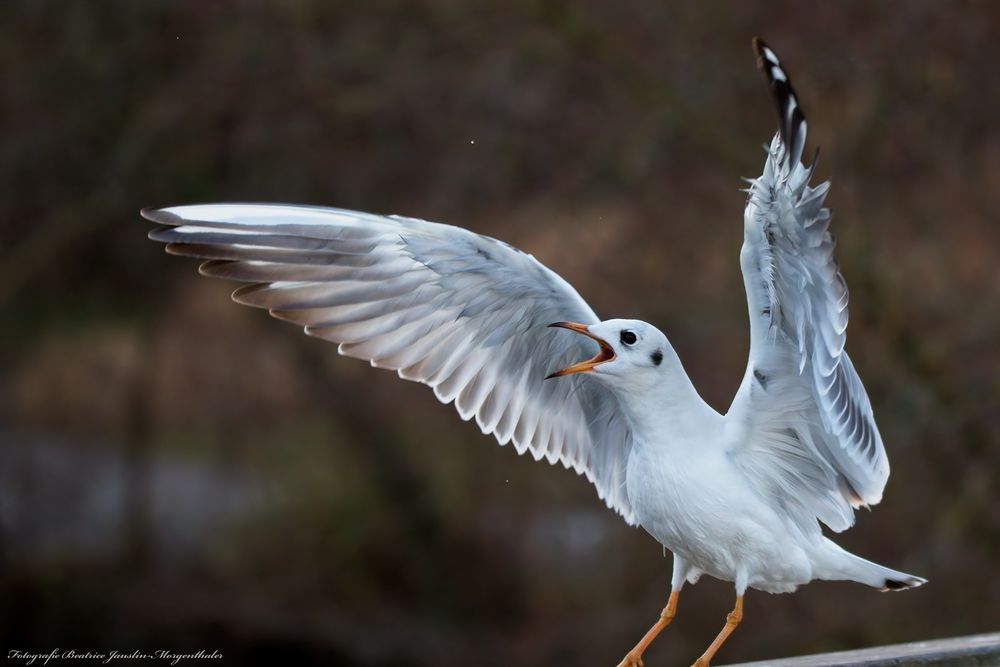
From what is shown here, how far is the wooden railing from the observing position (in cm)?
334

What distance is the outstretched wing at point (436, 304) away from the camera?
3.40 meters

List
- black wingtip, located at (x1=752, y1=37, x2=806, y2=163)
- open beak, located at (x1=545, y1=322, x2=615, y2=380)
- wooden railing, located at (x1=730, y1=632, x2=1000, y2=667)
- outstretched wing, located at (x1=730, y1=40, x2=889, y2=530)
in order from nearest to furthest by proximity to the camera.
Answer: black wingtip, located at (x1=752, y1=37, x2=806, y2=163) → outstretched wing, located at (x1=730, y1=40, x2=889, y2=530) → open beak, located at (x1=545, y1=322, x2=615, y2=380) → wooden railing, located at (x1=730, y1=632, x2=1000, y2=667)

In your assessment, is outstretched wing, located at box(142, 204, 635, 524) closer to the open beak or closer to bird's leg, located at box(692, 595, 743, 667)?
the open beak

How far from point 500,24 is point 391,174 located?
956 mm

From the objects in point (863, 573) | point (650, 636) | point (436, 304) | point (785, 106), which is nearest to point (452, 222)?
point (436, 304)

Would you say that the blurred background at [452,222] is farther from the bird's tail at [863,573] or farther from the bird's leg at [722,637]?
the bird's leg at [722,637]

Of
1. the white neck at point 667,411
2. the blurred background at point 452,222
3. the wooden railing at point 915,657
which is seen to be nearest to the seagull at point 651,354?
the white neck at point 667,411

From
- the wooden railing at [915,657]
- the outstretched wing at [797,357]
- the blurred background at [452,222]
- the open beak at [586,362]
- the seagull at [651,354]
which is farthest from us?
the blurred background at [452,222]

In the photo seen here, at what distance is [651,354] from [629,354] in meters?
0.05

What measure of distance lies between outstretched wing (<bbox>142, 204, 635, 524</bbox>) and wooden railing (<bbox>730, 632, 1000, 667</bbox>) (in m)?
0.56

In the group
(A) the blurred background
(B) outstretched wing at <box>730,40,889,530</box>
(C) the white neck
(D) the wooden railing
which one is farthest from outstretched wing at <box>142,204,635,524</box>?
(A) the blurred background

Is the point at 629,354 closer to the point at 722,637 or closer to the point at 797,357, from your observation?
the point at 797,357

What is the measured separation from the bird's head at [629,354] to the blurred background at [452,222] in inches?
147

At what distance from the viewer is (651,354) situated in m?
3.21
